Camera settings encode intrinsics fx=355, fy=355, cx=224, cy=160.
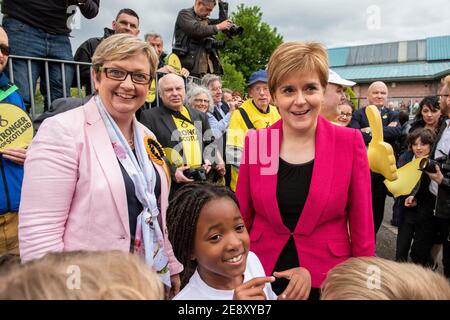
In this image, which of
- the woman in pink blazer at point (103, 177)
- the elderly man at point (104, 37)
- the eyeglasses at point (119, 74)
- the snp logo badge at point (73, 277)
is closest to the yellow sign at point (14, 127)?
the woman in pink blazer at point (103, 177)

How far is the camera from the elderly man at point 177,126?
2.93 metres

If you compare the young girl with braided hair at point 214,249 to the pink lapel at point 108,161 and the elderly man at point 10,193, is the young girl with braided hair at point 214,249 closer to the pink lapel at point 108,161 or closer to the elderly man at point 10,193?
the pink lapel at point 108,161

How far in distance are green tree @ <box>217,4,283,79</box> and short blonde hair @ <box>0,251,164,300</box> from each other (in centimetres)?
2795

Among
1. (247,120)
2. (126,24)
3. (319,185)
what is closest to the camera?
(319,185)

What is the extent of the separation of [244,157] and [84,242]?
2.44 ft

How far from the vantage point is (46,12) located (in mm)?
2895

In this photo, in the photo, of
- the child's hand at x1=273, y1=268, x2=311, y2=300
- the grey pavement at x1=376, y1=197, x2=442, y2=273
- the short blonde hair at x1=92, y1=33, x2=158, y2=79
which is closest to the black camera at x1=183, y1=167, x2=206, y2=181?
the short blonde hair at x1=92, y1=33, x2=158, y2=79

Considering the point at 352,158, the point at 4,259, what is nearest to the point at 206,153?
the point at 352,158

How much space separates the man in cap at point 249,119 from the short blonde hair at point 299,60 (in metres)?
1.70

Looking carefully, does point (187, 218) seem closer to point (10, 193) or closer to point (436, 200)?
point (10, 193)

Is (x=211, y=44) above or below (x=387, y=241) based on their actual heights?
above

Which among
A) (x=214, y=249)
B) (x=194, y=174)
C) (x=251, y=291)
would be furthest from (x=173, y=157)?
(x=251, y=291)

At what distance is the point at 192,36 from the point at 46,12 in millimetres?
2199

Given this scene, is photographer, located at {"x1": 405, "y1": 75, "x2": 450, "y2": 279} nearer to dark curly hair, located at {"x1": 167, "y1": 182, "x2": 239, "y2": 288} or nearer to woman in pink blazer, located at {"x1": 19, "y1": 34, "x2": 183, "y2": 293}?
dark curly hair, located at {"x1": 167, "y1": 182, "x2": 239, "y2": 288}
